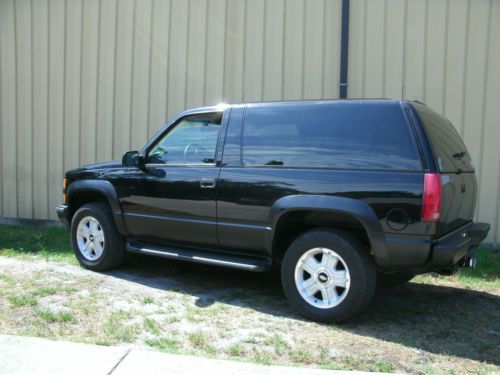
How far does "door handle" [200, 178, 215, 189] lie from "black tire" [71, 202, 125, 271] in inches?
56.2

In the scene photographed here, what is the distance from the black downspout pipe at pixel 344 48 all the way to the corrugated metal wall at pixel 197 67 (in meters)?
0.14

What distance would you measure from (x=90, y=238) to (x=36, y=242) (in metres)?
2.04

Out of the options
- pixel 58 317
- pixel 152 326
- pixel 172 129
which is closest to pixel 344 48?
pixel 172 129

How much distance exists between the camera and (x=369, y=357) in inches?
147

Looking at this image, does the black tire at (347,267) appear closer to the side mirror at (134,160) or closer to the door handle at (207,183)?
the door handle at (207,183)

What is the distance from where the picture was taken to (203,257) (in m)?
5.11

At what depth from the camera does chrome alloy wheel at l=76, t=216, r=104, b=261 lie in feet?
19.6

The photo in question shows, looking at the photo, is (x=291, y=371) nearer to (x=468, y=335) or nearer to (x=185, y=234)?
(x=468, y=335)

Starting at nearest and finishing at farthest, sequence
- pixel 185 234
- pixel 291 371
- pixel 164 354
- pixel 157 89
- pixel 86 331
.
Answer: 1. pixel 291 371
2. pixel 164 354
3. pixel 86 331
4. pixel 185 234
5. pixel 157 89

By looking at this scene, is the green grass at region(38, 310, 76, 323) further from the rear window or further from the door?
the rear window

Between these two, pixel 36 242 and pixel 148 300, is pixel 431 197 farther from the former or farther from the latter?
pixel 36 242

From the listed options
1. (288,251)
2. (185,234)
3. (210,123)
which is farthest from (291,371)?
(210,123)

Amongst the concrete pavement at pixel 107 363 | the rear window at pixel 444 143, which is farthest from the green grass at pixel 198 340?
the rear window at pixel 444 143

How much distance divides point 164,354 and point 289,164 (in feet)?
6.33
